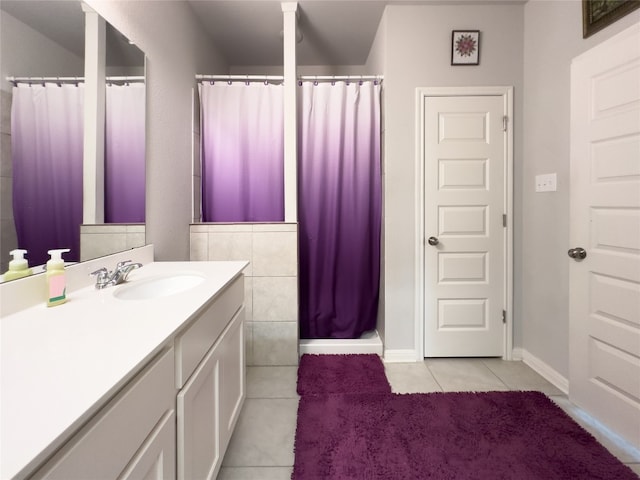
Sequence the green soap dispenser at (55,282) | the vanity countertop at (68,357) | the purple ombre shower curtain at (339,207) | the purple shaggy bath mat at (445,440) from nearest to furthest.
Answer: the vanity countertop at (68,357)
the green soap dispenser at (55,282)
the purple shaggy bath mat at (445,440)
the purple ombre shower curtain at (339,207)

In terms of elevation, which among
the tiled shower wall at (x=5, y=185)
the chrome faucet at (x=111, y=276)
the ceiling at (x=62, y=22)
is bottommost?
the chrome faucet at (x=111, y=276)

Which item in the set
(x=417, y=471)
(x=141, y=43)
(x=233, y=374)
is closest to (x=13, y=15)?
(x=141, y=43)

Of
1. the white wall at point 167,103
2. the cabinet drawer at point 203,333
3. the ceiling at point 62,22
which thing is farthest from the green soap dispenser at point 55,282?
the ceiling at point 62,22

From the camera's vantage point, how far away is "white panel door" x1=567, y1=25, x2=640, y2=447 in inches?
53.9

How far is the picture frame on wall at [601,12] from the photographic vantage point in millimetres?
1391

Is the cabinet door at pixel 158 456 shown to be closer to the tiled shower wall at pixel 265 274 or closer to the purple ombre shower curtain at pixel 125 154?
the purple ombre shower curtain at pixel 125 154

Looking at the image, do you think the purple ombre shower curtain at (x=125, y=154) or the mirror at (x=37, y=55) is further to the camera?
the purple ombre shower curtain at (x=125, y=154)

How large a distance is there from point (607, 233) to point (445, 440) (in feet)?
4.46

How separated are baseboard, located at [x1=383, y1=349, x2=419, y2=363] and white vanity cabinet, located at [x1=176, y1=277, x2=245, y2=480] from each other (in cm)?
119

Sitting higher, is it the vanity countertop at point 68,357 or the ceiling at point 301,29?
the ceiling at point 301,29

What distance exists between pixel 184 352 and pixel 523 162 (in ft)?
8.16

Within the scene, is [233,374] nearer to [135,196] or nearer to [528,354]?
[135,196]

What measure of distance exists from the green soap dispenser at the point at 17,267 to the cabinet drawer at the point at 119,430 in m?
0.64

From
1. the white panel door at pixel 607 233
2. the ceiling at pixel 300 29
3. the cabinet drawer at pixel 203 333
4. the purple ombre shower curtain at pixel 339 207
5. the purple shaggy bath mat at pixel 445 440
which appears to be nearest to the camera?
the cabinet drawer at pixel 203 333
